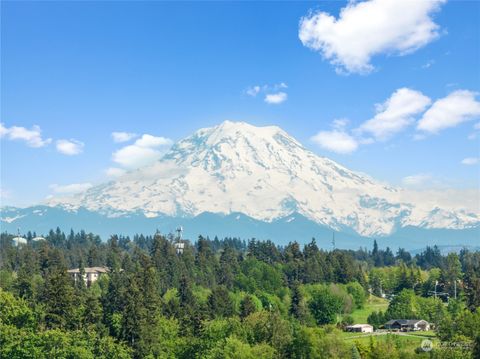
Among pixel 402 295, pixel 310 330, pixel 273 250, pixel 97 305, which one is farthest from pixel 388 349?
pixel 273 250

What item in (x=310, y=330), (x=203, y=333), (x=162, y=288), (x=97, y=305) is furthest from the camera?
(x=162, y=288)

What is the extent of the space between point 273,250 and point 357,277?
25.2 metres

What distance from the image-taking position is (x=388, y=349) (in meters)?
70.4

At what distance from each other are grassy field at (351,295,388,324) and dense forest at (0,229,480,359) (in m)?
0.53

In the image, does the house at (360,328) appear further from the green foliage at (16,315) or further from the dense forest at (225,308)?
the green foliage at (16,315)

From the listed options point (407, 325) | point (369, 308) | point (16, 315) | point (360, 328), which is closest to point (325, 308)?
point (360, 328)

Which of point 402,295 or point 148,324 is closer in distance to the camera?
point 148,324

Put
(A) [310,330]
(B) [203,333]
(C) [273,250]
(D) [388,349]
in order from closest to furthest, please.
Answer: (D) [388,349] < (A) [310,330] < (B) [203,333] < (C) [273,250]

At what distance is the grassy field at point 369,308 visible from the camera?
139 m

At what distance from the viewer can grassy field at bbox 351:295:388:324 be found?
13938 cm

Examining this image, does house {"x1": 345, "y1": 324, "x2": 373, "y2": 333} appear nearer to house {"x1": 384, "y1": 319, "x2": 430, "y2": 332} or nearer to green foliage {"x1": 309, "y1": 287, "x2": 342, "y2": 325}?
house {"x1": 384, "y1": 319, "x2": 430, "y2": 332}

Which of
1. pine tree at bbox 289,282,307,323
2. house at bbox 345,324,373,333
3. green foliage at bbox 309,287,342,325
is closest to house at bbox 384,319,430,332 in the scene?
house at bbox 345,324,373,333

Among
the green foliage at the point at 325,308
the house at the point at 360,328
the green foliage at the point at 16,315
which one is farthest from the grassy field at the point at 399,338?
the green foliage at the point at 16,315

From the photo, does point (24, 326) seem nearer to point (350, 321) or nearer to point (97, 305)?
point (97, 305)
